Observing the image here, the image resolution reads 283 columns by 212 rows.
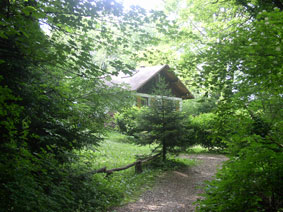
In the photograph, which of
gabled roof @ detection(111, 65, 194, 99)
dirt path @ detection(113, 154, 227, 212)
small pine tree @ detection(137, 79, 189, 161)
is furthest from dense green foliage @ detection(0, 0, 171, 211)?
gabled roof @ detection(111, 65, 194, 99)

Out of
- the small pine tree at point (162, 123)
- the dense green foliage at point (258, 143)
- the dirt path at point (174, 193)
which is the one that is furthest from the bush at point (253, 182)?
the small pine tree at point (162, 123)

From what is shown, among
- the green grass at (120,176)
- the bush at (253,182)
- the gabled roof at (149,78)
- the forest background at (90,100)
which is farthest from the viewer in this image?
the gabled roof at (149,78)


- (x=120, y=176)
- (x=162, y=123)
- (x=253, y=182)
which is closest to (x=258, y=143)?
(x=253, y=182)

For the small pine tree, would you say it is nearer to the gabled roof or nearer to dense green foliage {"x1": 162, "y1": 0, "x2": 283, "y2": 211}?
dense green foliage {"x1": 162, "y1": 0, "x2": 283, "y2": 211}

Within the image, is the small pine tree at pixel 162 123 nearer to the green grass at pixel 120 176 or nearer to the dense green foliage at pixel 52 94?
the green grass at pixel 120 176

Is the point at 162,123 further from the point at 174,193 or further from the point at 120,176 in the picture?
the point at 174,193

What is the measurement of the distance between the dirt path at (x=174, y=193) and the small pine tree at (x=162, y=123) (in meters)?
1.12

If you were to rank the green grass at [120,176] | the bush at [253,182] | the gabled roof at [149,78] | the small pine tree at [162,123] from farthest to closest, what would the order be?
the gabled roof at [149,78] < the small pine tree at [162,123] < the green grass at [120,176] < the bush at [253,182]

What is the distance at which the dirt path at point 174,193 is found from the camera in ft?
16.8

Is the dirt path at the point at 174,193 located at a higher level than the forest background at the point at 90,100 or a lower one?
lower

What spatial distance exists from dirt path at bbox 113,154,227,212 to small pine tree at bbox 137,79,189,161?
44.1 inches

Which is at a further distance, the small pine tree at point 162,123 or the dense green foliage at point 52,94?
the small pine tree at point 162,123

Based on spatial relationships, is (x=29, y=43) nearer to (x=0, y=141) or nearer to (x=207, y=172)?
(x=0, y=141)

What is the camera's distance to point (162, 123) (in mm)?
8742
